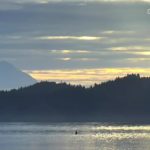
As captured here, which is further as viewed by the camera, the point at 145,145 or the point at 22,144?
the point at 22,144

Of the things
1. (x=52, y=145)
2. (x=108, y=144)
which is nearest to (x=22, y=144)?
(x=52, y=145)

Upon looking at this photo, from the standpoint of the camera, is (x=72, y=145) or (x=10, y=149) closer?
(x=10, y=149)

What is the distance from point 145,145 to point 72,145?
64.6 ft

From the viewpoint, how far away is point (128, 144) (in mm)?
193000

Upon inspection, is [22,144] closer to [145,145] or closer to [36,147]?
[36,147]

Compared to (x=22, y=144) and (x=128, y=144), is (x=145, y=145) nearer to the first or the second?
(x=128, y=144)

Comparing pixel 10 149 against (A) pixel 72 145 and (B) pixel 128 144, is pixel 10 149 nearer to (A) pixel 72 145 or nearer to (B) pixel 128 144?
(A) pixel 72 145

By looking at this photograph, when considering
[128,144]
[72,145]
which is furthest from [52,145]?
[128,144]

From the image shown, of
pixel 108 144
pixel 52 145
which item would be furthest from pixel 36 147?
pixel 108 144

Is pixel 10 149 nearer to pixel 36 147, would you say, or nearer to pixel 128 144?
pixel 36 147

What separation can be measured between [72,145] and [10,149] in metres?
19.7

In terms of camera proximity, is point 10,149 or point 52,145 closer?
point 10,149

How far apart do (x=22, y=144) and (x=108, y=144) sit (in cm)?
2376

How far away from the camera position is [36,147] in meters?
186
